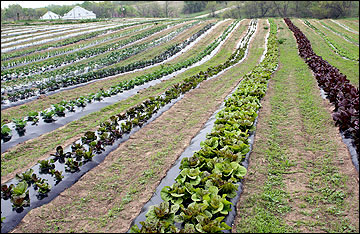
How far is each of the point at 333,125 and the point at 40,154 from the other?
8.63 meters

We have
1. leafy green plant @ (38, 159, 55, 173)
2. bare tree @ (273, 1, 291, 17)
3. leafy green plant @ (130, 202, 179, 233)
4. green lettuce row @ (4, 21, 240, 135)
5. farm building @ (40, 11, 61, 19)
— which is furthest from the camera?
farm building @ (40, 11, 61, 19)

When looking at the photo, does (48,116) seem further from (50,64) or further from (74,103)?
(50,64)

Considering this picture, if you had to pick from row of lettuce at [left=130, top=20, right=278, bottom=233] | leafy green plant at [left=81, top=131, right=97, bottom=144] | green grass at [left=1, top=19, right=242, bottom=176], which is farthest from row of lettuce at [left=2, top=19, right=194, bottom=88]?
row of lettuce at [left=130, top=20, right=278, bottom=233]

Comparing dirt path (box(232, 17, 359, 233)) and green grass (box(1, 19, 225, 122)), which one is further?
green grass (box(1, 19, 225, 122))

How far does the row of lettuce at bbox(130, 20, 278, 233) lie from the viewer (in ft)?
12.6

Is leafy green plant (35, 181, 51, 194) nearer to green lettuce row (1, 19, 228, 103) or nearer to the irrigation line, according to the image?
the irrigation line

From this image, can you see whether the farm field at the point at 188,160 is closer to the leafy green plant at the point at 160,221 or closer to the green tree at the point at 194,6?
the leafy green plant at the point at 160,221


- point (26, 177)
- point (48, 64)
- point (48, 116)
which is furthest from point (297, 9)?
point (26, 177)

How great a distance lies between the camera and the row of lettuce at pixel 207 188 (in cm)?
385

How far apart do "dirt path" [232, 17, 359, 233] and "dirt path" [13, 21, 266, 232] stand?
6.67ft

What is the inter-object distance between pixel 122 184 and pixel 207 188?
2075mm

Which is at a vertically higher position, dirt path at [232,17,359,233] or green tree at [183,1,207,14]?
green tree at [183,1,207,14]

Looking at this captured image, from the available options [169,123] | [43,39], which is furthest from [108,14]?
[169,123]

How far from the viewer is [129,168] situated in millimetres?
6230
